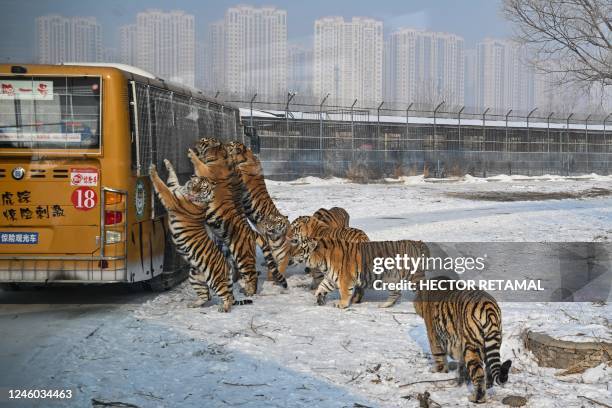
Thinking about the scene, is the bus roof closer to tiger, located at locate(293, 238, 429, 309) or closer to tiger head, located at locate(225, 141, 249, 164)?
tiger head, located at locate(225, 141, 249, 164)

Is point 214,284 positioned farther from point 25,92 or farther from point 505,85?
point 505,85

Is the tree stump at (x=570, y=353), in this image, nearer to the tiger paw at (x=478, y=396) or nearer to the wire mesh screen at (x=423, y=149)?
the tiger paw at (x=478, y=396)

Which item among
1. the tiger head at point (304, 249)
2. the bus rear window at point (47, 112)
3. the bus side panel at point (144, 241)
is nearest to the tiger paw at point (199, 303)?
the bus side panel at point (144, 241)

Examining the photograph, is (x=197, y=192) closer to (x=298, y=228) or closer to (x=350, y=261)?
(x=298, y=228)

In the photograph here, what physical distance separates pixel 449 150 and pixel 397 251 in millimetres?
29162

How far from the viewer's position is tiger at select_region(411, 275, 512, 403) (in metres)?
4.91

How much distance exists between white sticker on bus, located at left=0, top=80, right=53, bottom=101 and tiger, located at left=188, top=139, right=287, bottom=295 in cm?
231

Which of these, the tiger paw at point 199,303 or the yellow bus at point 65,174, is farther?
the tiger paw at point 199,303

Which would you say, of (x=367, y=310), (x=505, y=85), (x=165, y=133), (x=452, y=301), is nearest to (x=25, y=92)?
(x=165, y=133)

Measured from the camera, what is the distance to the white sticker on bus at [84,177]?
7.61 meters

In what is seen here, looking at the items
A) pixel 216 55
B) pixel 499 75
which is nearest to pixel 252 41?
pixel 216 55

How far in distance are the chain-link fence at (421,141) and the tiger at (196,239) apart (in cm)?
2036

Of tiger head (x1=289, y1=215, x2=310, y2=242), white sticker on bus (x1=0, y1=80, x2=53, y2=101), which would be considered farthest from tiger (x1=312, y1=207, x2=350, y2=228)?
white sticker on bus (x1=0, y1=80, x2=53, y2=101)

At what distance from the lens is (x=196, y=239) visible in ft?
26.5
